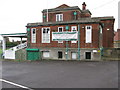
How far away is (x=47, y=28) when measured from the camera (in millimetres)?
22734

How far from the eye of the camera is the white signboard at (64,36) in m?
20.9

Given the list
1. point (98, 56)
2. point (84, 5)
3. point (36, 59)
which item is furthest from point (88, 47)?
point (84, 5)

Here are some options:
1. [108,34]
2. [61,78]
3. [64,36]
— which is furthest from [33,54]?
[108,34]

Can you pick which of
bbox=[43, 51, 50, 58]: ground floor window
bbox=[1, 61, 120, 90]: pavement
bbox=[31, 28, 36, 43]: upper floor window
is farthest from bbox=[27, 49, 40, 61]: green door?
bbox=[1, 61, 120, 90]: pavement

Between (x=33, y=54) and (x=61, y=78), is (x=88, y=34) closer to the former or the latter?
(x=33, y=54)

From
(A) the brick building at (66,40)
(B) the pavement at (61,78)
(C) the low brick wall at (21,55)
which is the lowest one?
(B) the pavement at (61,78)

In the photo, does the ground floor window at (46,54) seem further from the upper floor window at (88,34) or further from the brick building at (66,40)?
the upper floor window at (88,34)

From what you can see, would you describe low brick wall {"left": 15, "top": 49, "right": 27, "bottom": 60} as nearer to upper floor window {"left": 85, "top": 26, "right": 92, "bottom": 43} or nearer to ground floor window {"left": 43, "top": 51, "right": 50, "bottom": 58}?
ground floor window {"left": 43, "top": 51, "right": 50, "bottom": 58}

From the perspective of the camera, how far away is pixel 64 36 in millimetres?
21391

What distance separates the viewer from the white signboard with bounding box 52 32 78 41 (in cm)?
2094

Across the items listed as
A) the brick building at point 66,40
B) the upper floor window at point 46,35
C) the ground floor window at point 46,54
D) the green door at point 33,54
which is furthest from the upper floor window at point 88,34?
the green door at point 33,54

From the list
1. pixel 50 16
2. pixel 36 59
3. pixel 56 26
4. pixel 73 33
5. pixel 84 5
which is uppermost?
pixel 84 5

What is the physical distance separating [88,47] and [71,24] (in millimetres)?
4872

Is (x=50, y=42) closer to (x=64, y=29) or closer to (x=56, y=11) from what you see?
(x=64, y=29)
